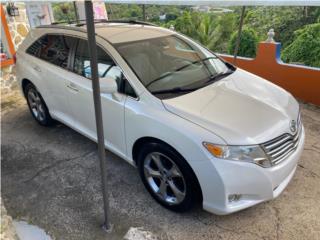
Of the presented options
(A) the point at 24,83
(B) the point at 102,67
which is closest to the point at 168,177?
(B) the point at 102,67

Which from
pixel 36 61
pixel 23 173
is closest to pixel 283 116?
pixel 23 173

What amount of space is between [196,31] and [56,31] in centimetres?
1047

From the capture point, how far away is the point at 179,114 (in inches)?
97.0

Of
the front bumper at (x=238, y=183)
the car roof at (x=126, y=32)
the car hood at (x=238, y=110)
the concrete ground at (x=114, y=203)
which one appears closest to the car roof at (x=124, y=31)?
the car roof at (x=126, y=32)

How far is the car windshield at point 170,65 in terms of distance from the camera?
281 centimetres

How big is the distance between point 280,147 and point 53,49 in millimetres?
3024

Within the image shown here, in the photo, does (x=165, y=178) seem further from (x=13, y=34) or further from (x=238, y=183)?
(x=13, y=34)

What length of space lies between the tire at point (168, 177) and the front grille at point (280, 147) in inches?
25.2

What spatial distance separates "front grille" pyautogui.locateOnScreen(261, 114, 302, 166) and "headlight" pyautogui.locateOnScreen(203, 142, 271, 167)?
9 cm

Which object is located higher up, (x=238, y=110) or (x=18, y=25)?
(x=238, y=110)

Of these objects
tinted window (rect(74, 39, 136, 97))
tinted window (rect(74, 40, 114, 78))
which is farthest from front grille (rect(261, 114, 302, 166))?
tinted window (rect(74, 40, 114, 78))

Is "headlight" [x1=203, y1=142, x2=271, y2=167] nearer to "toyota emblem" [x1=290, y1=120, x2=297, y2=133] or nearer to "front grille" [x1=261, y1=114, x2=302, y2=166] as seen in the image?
"front grille" [x1=261, y1=114, x2=302, y2=166]

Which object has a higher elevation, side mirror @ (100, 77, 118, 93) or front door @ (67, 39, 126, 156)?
side mirror @ (100, 77, 118, 93)

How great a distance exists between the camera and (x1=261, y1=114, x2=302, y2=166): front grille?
7.62 feet
